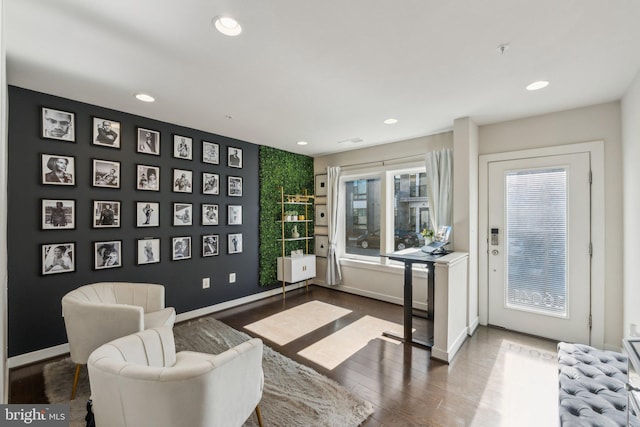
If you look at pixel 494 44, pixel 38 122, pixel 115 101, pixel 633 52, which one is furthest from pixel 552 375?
pixel 38 122

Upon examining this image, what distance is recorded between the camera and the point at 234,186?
168 inches

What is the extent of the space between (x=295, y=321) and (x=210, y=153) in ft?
8.56

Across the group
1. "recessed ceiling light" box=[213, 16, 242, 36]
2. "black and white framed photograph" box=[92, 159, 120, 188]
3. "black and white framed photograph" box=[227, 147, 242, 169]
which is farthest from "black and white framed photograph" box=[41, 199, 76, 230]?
"recessed ceiling light" box=[213, 16, 242, 36]

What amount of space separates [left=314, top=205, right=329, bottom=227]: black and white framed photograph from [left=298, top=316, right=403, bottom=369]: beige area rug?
2.07 meters

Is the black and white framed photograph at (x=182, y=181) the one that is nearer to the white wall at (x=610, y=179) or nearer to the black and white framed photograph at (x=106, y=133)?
the black and white framed photograph at (x=106, y=133)

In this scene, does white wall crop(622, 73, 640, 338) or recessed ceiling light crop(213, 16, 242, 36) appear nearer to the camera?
recessed ceiling light crop(213, 16, 242, 36)

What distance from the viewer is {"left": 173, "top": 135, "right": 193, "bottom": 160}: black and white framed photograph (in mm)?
3609

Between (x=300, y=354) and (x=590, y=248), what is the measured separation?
322 cm

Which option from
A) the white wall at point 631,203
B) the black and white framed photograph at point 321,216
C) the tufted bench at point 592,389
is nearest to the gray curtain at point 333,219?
the black and white framed photograph at point 321,216

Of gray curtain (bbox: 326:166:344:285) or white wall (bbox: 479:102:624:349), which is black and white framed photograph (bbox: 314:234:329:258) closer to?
gray curtain (bbox: 326:166:344:285)

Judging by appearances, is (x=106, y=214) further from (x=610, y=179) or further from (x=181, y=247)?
(x=610, y=179)

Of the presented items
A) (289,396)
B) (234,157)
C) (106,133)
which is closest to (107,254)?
(106,133)

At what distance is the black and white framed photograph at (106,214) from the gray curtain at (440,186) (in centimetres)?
394

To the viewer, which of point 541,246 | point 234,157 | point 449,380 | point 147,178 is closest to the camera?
point 449,380
